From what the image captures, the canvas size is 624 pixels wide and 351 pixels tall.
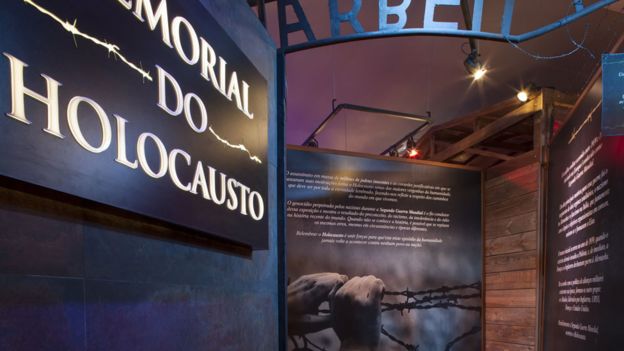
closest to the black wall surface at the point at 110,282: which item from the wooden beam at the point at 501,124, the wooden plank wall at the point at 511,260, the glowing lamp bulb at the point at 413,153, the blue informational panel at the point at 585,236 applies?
the blue informational panel at the point at 585,236

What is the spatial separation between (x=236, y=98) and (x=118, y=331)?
886 mm

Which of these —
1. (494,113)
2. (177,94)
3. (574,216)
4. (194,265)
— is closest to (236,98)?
(177,94)

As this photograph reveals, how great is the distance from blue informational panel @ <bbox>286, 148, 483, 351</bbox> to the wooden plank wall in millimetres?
118

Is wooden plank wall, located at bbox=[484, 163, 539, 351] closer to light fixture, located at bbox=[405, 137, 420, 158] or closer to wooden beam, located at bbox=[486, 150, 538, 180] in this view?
wooden beam, located at bbox=[486, 150, 538, 180]

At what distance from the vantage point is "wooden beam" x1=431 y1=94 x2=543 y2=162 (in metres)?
3.90

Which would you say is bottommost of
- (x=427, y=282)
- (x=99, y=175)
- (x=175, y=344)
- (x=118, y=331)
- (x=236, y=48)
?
(x=427, y=282)

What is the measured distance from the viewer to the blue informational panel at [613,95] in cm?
202

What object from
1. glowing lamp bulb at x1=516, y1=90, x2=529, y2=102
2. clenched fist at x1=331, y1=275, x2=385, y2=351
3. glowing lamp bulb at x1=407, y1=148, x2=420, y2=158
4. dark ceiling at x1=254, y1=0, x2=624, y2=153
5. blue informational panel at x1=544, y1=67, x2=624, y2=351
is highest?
dark ceiling at x1=254, y1=0, x2=624, y2=153

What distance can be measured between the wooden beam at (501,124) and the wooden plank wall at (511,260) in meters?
0.49

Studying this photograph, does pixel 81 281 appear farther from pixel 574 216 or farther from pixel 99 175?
pixel 574 216

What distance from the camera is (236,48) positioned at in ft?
5.27

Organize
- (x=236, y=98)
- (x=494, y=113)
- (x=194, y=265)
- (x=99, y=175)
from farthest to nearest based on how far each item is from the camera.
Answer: (x=494, y=113) → (x=236, y=98) → (x=194, y=265) → (x=99, y=175)

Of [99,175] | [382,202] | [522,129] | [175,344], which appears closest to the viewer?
[99,175]

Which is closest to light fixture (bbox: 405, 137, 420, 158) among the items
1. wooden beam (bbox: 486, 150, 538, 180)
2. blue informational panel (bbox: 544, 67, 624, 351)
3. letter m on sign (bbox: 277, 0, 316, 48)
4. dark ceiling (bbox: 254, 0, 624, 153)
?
dark ceiling (bbox: 254, 0, 624, 153)
